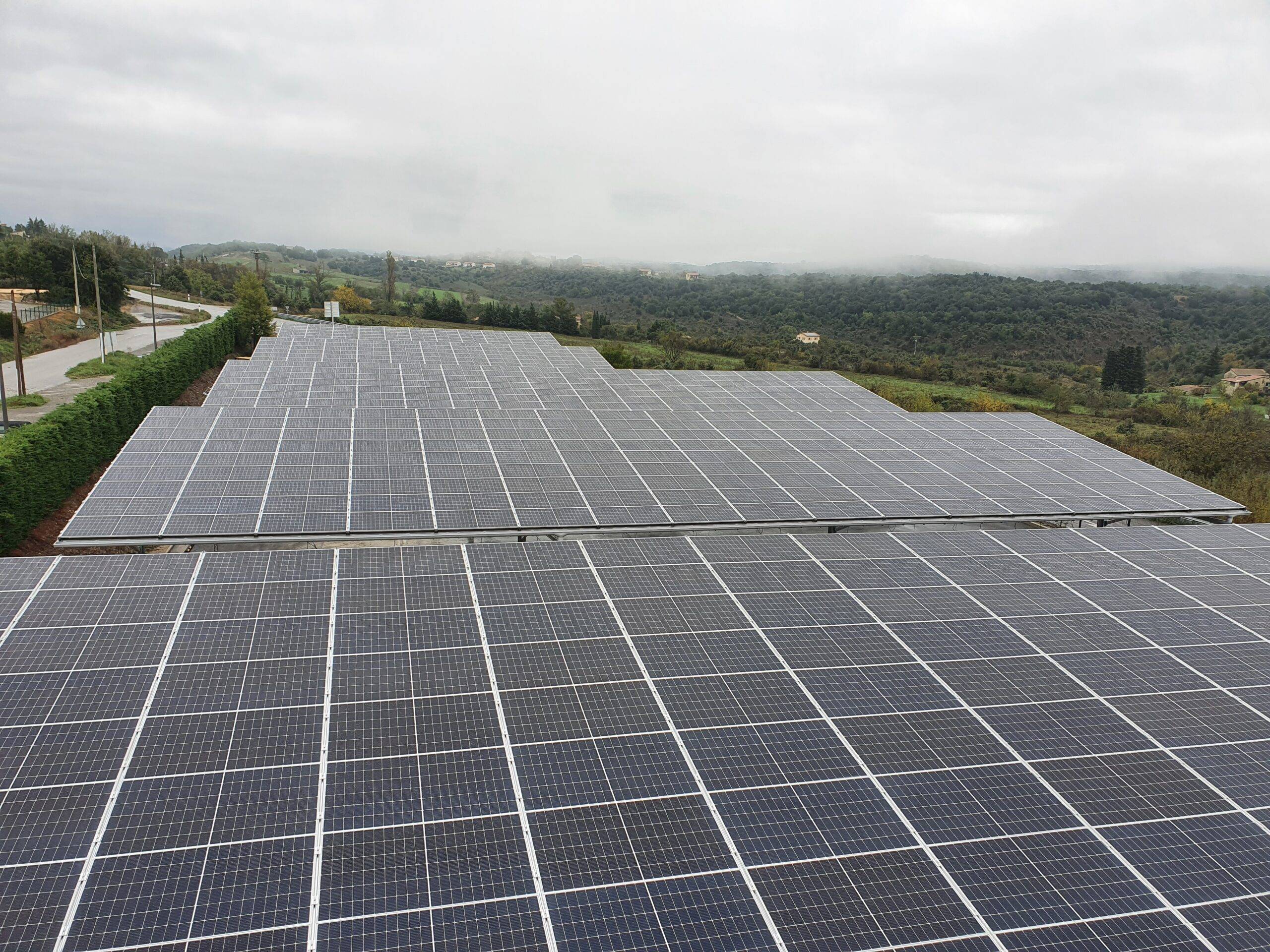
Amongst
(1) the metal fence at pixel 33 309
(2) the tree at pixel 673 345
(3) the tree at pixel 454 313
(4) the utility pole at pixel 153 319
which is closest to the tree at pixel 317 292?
(4) the utility pole at pixel 153 319

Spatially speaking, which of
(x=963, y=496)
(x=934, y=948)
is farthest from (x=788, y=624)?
(x=963, y=496)

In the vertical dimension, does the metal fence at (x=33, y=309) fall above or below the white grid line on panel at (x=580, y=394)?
above

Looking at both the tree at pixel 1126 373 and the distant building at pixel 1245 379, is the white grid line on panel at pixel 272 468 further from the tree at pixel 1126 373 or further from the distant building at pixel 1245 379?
the distant building at pixel 1245 379

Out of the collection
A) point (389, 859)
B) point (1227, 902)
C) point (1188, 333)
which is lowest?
point (1227, 902)

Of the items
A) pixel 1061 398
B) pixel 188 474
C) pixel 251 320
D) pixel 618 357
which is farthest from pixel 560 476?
pixel 1061 398

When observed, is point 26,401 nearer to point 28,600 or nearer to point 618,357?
point 618,357

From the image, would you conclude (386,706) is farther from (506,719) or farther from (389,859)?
(389,859)
